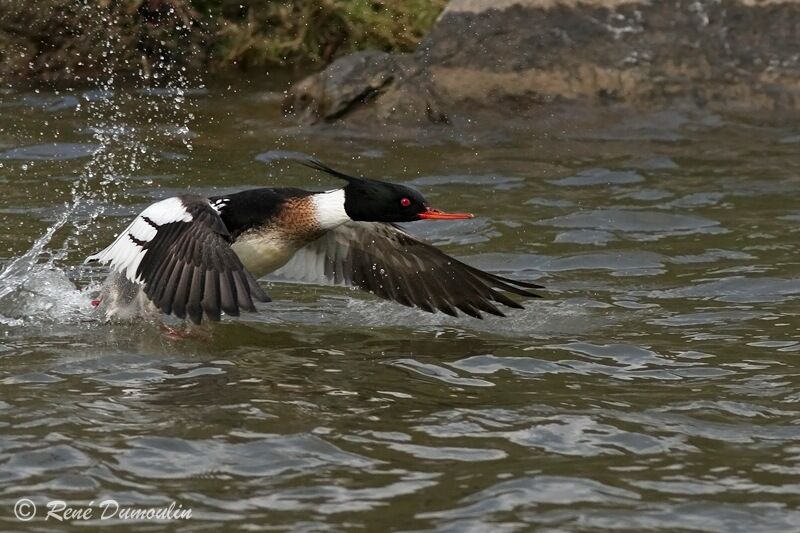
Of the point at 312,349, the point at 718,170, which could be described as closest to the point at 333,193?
the point at 312,349

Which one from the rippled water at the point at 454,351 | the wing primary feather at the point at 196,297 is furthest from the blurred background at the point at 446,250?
the wing primary feather at the point at 196,297

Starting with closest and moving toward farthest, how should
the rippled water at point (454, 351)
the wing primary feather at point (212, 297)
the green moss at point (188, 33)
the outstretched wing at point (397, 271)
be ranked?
the rippled water at point (454, 351) < the wing primary feather at point (212, 297) < the outstretched wing at point (397, 271) < the green moss at point (188, 33)

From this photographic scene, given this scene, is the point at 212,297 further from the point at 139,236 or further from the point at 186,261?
the point at 139,236

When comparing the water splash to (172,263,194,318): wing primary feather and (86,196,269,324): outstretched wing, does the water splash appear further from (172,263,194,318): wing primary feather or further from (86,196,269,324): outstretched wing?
(172,263,194,318): wing primary feather

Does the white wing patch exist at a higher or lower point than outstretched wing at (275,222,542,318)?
higher

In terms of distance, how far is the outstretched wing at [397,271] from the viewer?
6.44m

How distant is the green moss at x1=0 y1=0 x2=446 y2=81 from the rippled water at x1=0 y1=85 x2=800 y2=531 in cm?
92

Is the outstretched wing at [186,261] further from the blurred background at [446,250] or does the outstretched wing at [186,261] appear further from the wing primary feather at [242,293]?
the blurred background at [446,250]

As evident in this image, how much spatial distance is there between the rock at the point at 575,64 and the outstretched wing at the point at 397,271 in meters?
3.17

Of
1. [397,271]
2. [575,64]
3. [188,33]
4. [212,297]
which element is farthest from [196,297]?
[188,33]

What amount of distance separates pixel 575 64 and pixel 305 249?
3.67m

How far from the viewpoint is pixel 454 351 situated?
5.96m

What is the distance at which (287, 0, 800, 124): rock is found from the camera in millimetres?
9664

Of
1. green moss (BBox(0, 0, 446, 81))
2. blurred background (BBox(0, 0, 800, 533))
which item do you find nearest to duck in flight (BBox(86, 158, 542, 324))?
blurred background (BBox(0, 0, 800, 533))
